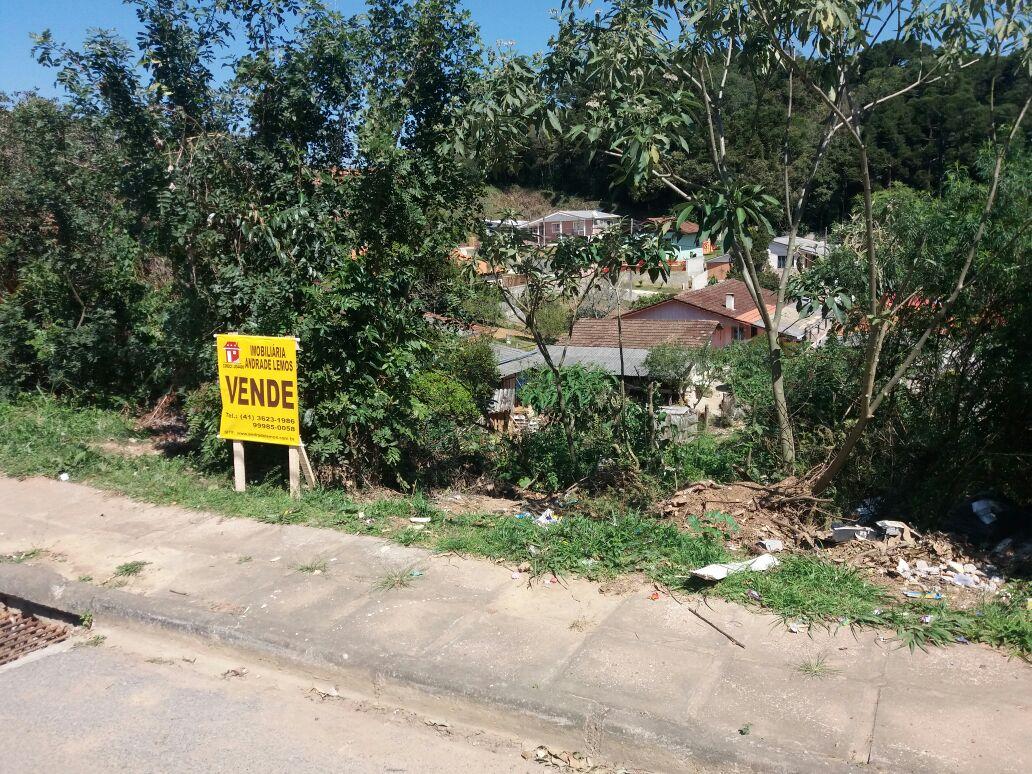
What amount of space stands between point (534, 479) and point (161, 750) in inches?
189

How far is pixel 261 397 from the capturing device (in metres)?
Answer: 7.66

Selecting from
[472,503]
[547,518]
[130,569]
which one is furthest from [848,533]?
[130,569]

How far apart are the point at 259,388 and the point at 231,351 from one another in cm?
46

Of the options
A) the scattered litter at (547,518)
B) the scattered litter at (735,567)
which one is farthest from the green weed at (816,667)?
the scattered litter at (547,518)

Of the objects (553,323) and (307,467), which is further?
(553,323)

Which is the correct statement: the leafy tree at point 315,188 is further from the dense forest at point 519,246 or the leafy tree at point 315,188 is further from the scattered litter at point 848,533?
the scattered litter at point 848,533

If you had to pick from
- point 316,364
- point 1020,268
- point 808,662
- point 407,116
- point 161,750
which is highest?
point 407,116

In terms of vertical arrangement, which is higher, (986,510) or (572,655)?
(986,510)

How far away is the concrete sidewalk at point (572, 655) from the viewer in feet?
12.7

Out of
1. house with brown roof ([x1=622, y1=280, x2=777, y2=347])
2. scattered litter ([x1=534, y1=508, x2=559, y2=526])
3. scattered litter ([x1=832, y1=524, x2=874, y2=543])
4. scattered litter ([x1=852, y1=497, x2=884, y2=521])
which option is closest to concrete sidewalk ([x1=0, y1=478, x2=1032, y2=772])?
scattered litter ([x1=534, y1=508, x2=559, y2=526])

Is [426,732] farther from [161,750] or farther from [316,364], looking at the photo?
[316,364]

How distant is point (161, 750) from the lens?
423cm

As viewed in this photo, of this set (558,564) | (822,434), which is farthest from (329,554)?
(822,434)

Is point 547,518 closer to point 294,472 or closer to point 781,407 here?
point 781,407
